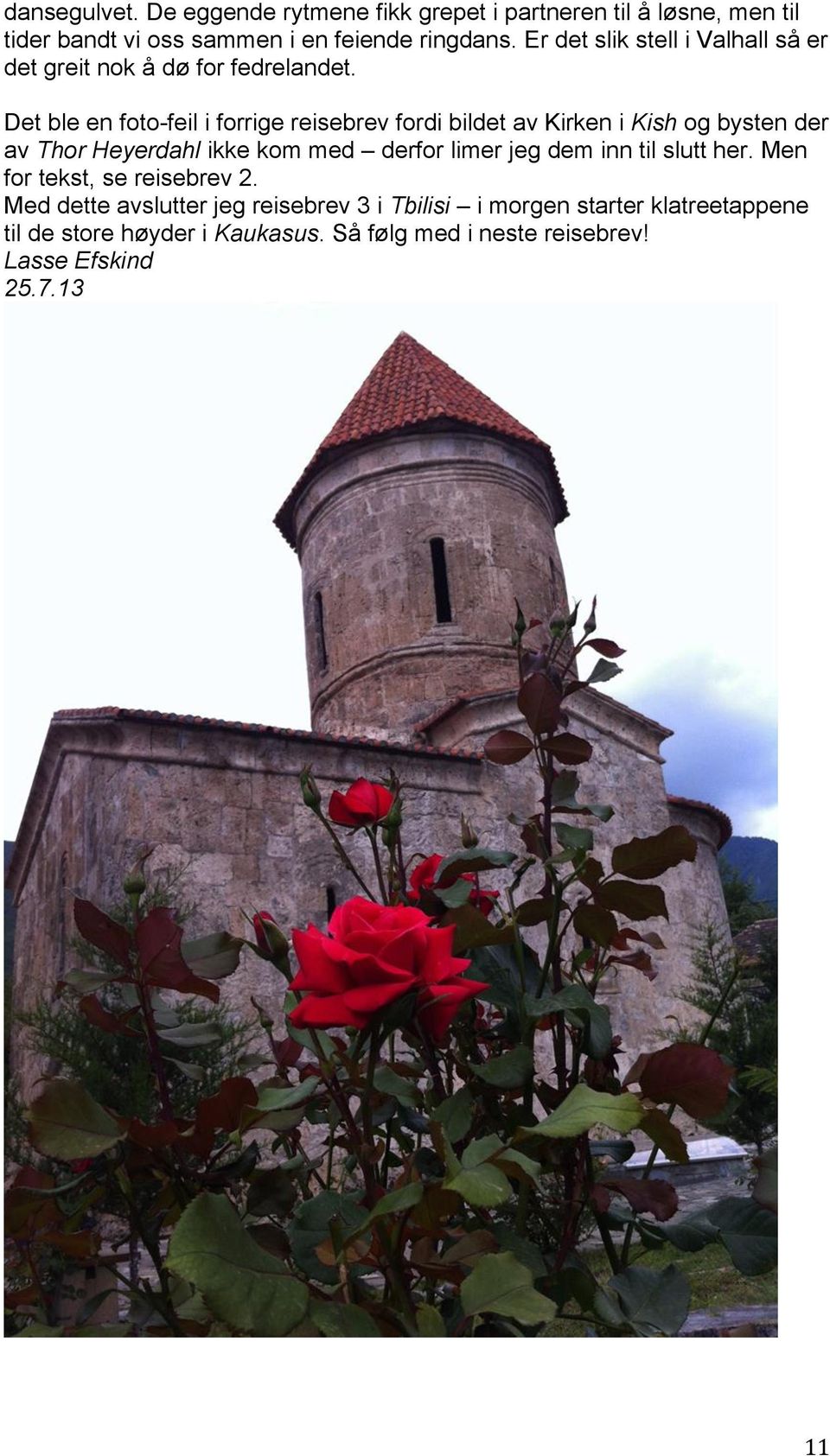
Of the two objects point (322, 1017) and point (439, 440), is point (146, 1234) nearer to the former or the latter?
point (322, 1017)

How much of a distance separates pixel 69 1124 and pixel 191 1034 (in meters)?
0.26

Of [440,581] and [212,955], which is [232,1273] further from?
[440,581]

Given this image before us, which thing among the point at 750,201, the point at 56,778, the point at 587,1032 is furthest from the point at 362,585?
the point at 587,1032

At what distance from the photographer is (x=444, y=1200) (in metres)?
1.02

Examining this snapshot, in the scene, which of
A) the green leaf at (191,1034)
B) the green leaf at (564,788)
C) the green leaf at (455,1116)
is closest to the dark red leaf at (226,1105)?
the green leaf at (191,1034)

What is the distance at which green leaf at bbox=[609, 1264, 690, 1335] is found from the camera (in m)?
1.09

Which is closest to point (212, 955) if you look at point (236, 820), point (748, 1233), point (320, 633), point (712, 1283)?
point (748, 1233)

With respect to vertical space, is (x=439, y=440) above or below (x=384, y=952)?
above

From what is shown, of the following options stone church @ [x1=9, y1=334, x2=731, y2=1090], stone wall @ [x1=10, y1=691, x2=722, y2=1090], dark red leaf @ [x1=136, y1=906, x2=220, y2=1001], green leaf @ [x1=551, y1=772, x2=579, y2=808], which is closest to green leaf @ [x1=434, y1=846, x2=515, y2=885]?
green leaf @ [x1=551, y1=772, x2=579, y2=808]

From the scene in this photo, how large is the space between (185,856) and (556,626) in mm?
7649

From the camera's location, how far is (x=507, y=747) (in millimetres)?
1474

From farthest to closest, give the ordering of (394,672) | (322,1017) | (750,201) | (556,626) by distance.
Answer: (394,672), (750,201), (556,626), (322,1017)

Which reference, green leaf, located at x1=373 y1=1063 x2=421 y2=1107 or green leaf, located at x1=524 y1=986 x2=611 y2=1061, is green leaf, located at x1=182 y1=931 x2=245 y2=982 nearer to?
green leaf, located at x1=373 y1=1063 x2=421 y2=1107

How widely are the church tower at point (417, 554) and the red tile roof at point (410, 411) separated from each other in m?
0.03
